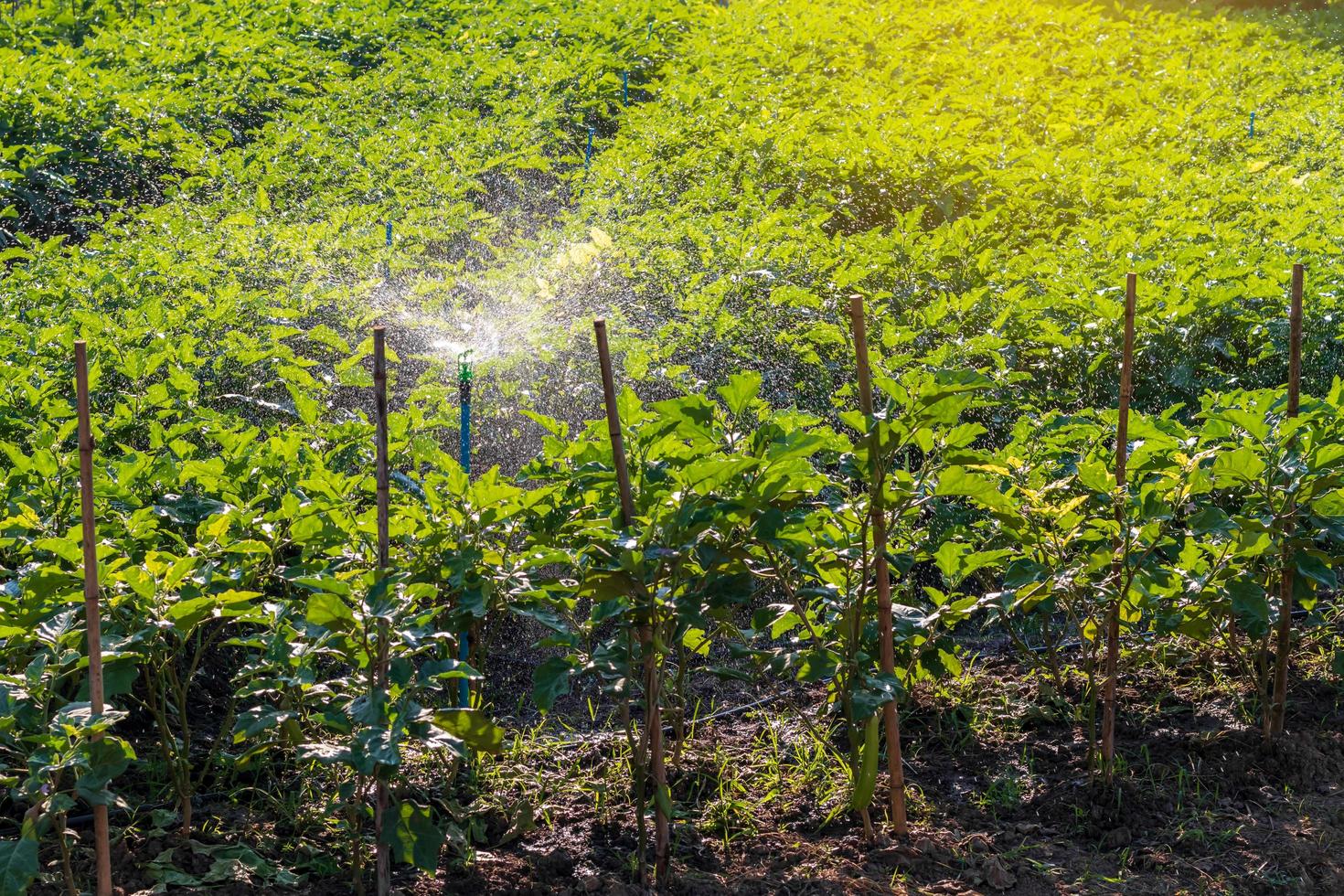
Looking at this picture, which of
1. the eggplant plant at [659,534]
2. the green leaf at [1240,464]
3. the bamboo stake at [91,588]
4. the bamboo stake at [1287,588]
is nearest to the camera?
the bamboo stake at [91,588]

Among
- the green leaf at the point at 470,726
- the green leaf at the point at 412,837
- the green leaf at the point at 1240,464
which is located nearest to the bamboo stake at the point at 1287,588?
the green leaf at the point at 1240,464

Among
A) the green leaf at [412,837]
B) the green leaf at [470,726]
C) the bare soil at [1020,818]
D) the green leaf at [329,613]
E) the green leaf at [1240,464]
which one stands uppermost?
the green leaf at [1240,464]

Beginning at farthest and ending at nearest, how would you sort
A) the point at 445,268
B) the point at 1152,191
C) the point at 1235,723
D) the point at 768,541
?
the point at 1152,191 → the point at 445,268 → the point at 1235,723 → the point at 768,541

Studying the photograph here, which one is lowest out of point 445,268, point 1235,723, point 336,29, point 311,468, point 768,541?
point 1235,723

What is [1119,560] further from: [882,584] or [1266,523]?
[882,584]

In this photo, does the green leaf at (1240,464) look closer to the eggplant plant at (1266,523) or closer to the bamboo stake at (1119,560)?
the eggplant plant at (1266,523)

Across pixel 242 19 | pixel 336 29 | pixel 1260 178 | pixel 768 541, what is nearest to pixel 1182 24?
pixel 1260 178

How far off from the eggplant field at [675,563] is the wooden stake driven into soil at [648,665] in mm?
12

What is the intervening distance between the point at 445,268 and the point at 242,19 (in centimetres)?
548

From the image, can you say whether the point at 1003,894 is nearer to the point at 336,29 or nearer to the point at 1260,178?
the point at 1260,178

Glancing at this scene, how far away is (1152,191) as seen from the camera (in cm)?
641

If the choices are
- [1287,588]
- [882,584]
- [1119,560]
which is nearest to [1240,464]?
[1119,560]

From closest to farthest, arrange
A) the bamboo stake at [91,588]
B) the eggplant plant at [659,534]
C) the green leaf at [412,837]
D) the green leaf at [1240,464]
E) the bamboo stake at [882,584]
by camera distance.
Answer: the bamboo stake at [91,588]
the green leaf at [412,837]
the eggplant plant at [659,534]
the bamboo stake at [882,584]
the green leaf at [1240,464]

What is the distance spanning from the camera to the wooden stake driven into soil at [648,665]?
94.0 inches
